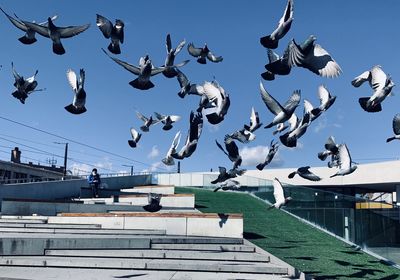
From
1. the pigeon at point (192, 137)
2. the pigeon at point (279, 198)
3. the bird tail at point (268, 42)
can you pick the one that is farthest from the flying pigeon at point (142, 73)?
the pigeon at point (279, 198)

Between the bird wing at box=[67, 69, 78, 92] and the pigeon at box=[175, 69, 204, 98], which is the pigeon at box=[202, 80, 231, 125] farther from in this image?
the bird wing at box=[67, 69, 78, 92]

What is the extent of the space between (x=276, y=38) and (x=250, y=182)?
22.1 m

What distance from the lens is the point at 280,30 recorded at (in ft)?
21.3

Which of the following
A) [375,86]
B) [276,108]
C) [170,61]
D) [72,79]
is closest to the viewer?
[375,86]

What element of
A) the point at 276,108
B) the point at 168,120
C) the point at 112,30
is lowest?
the point at 276,108

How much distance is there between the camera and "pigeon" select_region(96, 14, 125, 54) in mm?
7695

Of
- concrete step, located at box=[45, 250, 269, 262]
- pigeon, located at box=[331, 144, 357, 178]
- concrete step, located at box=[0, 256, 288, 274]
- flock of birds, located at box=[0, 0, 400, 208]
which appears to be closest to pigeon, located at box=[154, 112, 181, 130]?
flock of birds, located at box=[0, 0, 400, 208]

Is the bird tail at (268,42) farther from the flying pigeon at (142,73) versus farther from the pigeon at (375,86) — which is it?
the flying pigeon at (142,73)

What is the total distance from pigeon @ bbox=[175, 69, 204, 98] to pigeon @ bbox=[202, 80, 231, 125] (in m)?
0.17

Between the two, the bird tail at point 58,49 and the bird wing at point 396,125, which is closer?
the bird tail at point 58,49

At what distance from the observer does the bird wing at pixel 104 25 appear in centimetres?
772

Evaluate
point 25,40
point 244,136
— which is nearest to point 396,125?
point 244,136

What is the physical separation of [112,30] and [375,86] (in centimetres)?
435

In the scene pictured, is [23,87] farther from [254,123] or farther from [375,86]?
[375,86]
